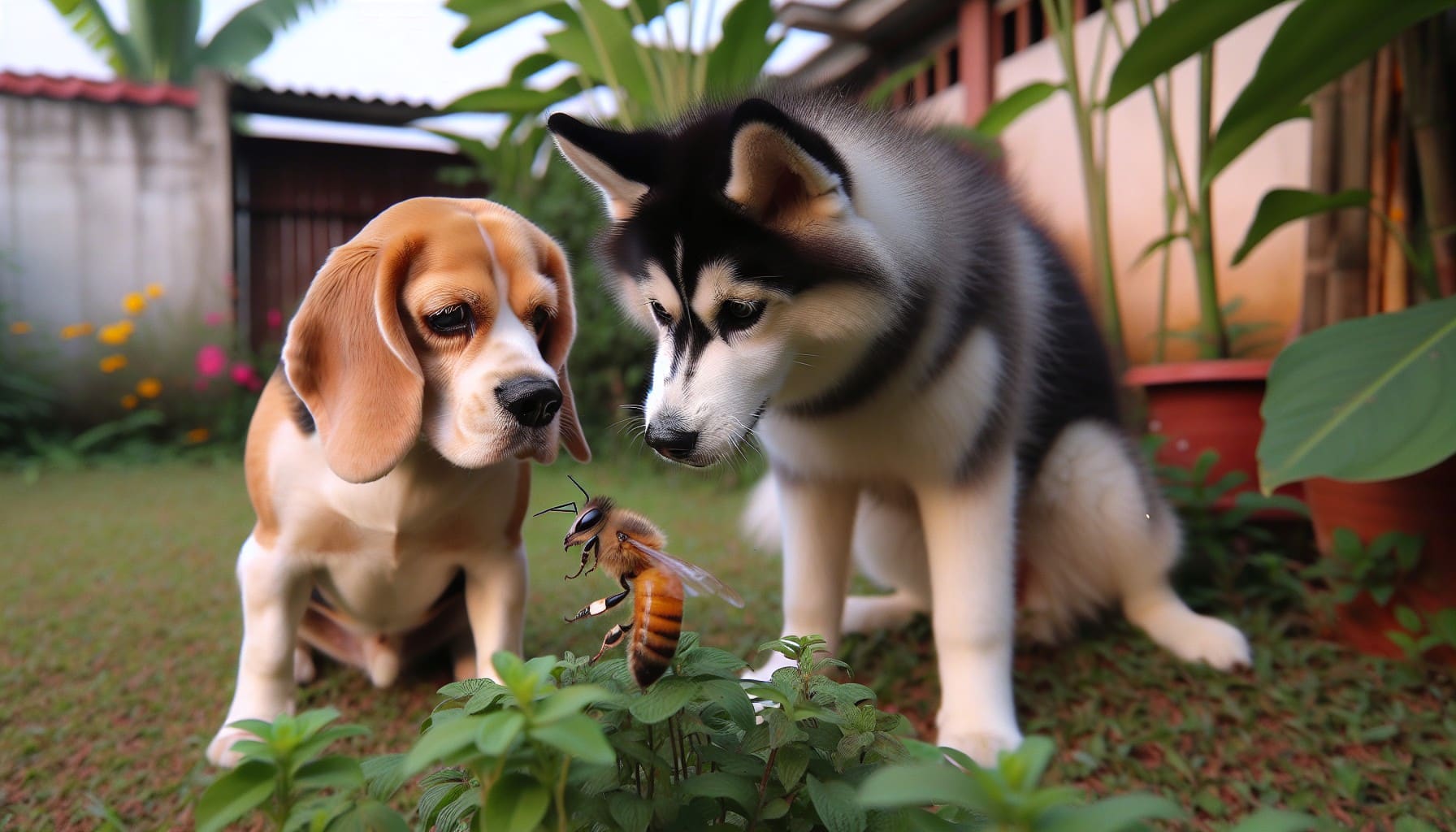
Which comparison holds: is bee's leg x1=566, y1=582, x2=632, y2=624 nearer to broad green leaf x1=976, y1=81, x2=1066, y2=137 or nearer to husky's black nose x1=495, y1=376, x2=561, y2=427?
husky's black nose x1=495, y1=376, x2=561, y2=427

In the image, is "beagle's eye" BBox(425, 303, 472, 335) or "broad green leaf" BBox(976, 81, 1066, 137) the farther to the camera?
"broad green leaf" BBox(976, 81, 1066, 137)

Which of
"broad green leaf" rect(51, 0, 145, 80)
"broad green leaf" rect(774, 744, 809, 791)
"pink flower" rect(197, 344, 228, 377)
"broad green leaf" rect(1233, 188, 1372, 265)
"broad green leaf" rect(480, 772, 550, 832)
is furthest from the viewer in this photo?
"broad green leaf" rect(51, 0, 145, 80)

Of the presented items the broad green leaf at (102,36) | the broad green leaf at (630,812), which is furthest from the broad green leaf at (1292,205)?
the broad green leaf at (102,36)

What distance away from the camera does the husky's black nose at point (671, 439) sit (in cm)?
105

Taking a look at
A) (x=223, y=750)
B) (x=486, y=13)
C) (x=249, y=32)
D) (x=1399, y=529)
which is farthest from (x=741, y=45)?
(x=249, y=32)

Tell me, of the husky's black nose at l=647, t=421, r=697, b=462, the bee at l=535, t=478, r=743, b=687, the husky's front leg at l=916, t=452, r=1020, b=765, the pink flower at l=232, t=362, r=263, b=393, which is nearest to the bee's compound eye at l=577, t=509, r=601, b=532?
the bee at l=535, t=478, r=743, b=687

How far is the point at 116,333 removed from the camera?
5.11 meters

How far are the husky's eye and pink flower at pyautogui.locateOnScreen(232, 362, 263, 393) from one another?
15.0 feet

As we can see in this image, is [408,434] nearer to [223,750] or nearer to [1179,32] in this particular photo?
[223,750]

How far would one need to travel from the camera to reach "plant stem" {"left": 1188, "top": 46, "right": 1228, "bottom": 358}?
221cm

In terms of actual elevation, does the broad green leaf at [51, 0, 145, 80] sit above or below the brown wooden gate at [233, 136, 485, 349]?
above

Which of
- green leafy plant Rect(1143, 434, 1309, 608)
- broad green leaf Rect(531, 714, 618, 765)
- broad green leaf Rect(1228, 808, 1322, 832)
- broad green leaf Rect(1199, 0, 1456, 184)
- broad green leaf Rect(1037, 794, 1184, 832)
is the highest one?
broad green leaf Rect(1199, 0, 1456, 184)

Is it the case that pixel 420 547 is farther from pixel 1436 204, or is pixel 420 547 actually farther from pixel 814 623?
pixel 1436 204

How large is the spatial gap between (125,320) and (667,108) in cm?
455
